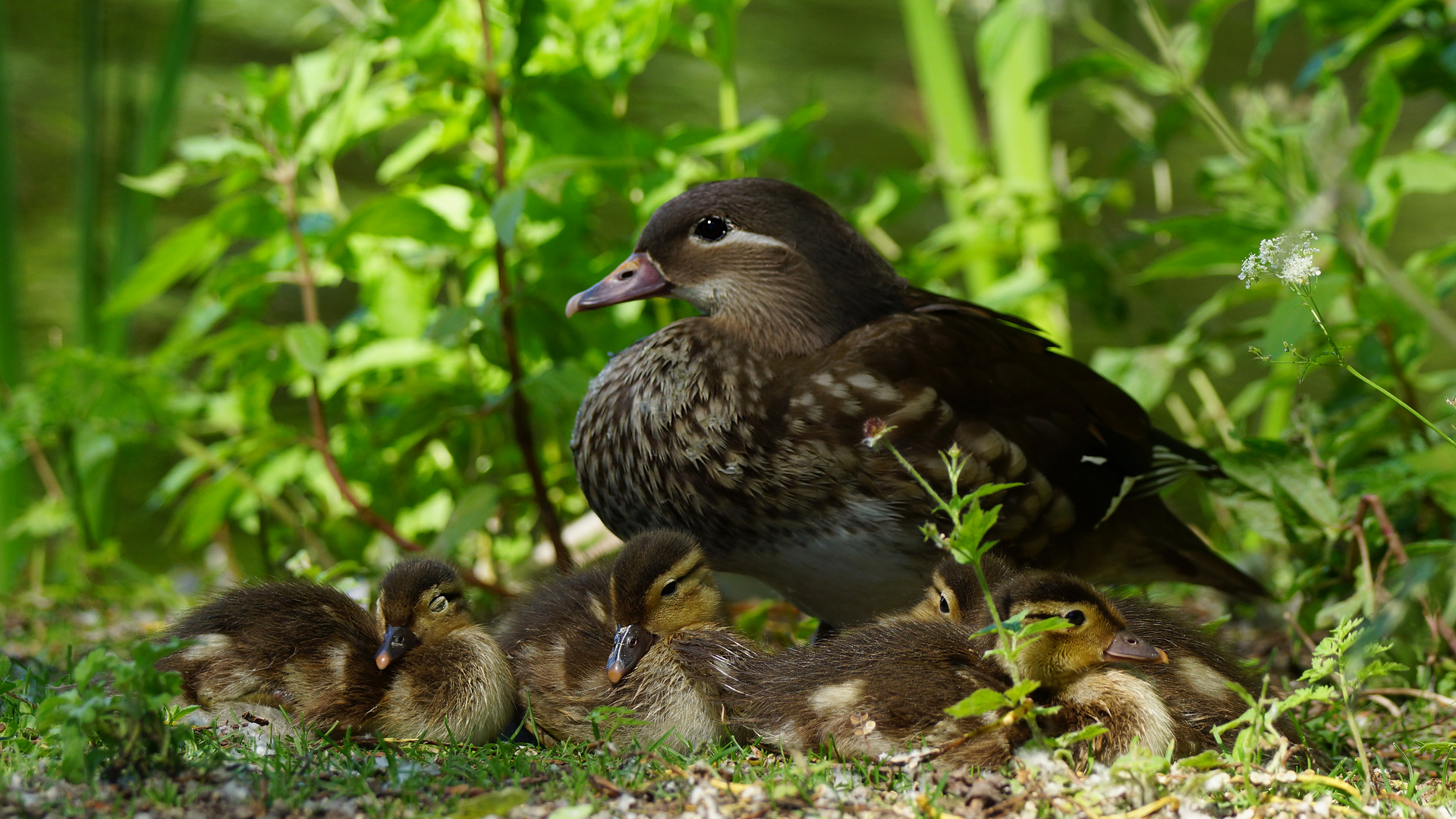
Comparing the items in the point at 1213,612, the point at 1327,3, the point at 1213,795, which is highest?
the point at 1327,3

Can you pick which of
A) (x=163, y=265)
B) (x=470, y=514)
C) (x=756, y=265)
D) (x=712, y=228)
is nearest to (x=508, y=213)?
(x=712, y=228)

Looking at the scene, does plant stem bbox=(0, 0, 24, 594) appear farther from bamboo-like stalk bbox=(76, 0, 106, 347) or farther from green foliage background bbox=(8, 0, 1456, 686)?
bamboo-like stalk bbox=(76, 0, 106, 347)

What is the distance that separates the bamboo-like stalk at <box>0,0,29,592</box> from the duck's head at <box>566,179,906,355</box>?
3044 mm

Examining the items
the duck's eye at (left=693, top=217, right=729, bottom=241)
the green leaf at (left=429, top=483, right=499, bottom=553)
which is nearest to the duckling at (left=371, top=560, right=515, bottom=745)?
the green leaf at (left=429, top=483, right=499, bottom=553)

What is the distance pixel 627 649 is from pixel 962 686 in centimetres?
69

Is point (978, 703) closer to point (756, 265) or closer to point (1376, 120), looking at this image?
point (756, 265)

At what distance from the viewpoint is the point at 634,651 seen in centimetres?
245

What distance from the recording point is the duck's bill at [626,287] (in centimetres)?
296

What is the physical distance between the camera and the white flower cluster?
1.97 m

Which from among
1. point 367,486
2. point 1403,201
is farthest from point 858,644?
point 1403,201

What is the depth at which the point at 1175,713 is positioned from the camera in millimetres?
2230

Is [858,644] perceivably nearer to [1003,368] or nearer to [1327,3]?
[1003,368]

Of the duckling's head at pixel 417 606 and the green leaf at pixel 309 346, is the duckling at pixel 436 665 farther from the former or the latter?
the green leaf at pixel 309 346

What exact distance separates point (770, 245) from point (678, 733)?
124 cm
